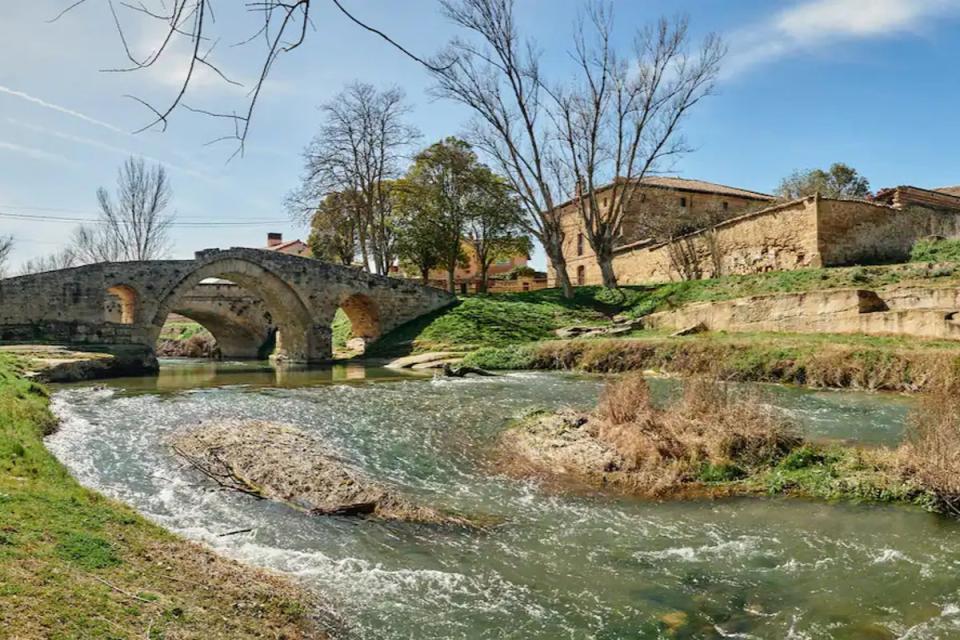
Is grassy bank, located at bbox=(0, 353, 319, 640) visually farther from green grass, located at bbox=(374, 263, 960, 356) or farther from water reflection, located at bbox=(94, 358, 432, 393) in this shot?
green grass, located at bbox=(374, 263, 960, 356)

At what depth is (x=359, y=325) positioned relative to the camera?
114 ft

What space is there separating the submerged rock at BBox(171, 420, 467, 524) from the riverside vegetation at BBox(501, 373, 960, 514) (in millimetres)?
2062

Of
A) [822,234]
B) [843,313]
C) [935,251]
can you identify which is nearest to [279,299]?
[843,313]

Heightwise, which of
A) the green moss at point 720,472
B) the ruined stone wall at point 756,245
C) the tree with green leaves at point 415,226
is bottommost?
the green moss at point 720,472

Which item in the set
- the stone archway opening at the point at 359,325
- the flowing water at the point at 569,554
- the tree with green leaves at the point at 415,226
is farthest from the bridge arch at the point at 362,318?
the flowing water at the point at 569,554

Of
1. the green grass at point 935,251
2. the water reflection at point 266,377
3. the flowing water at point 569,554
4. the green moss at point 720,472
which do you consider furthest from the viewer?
the green grass at point 935,251

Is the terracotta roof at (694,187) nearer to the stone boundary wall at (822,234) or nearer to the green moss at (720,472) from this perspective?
the stone boundary wall at (822,234)

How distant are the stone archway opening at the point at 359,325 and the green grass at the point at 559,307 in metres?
1.06

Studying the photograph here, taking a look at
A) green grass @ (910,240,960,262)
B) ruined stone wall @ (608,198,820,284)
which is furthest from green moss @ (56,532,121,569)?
ruined stone wall @ (608,198,820,284)

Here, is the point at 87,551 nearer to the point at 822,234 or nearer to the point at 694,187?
the point at 822,234

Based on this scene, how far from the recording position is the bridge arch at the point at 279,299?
27734mm

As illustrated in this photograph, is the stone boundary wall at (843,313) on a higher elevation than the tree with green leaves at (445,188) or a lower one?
lower

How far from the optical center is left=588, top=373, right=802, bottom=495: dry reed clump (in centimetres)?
844

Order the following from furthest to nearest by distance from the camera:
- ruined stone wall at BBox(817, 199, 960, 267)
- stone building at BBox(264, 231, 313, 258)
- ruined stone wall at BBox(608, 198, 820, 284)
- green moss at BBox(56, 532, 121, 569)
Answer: stone building at BBox(264, 231, 313, 258) < ruined stone wall at BBox(608, 198, 820, 284) < ruined stone wall at BBox(817, 199, 960, 267) < green moss at BBox(56, 532, 121, 569)
